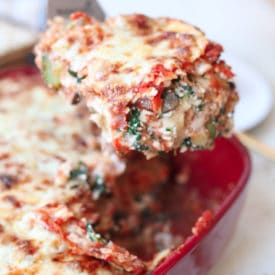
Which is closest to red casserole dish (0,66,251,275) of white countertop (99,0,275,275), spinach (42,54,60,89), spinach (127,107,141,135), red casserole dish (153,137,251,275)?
red casserole dish (153,137,251,275)

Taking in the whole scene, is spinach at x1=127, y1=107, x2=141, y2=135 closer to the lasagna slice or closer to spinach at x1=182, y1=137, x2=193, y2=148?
the lasagna slice

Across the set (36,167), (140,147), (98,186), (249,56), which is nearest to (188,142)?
(140,147)

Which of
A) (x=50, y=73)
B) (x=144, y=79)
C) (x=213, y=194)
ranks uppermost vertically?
(x=144, y=79)

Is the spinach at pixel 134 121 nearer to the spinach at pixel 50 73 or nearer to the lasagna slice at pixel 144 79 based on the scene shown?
the lasagna slice at pixel 144 79

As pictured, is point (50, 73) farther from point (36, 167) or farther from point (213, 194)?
point (213, 194)

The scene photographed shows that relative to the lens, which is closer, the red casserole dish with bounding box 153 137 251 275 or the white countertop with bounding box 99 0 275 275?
the red casserole dish with bounding box 153 137 251 275
